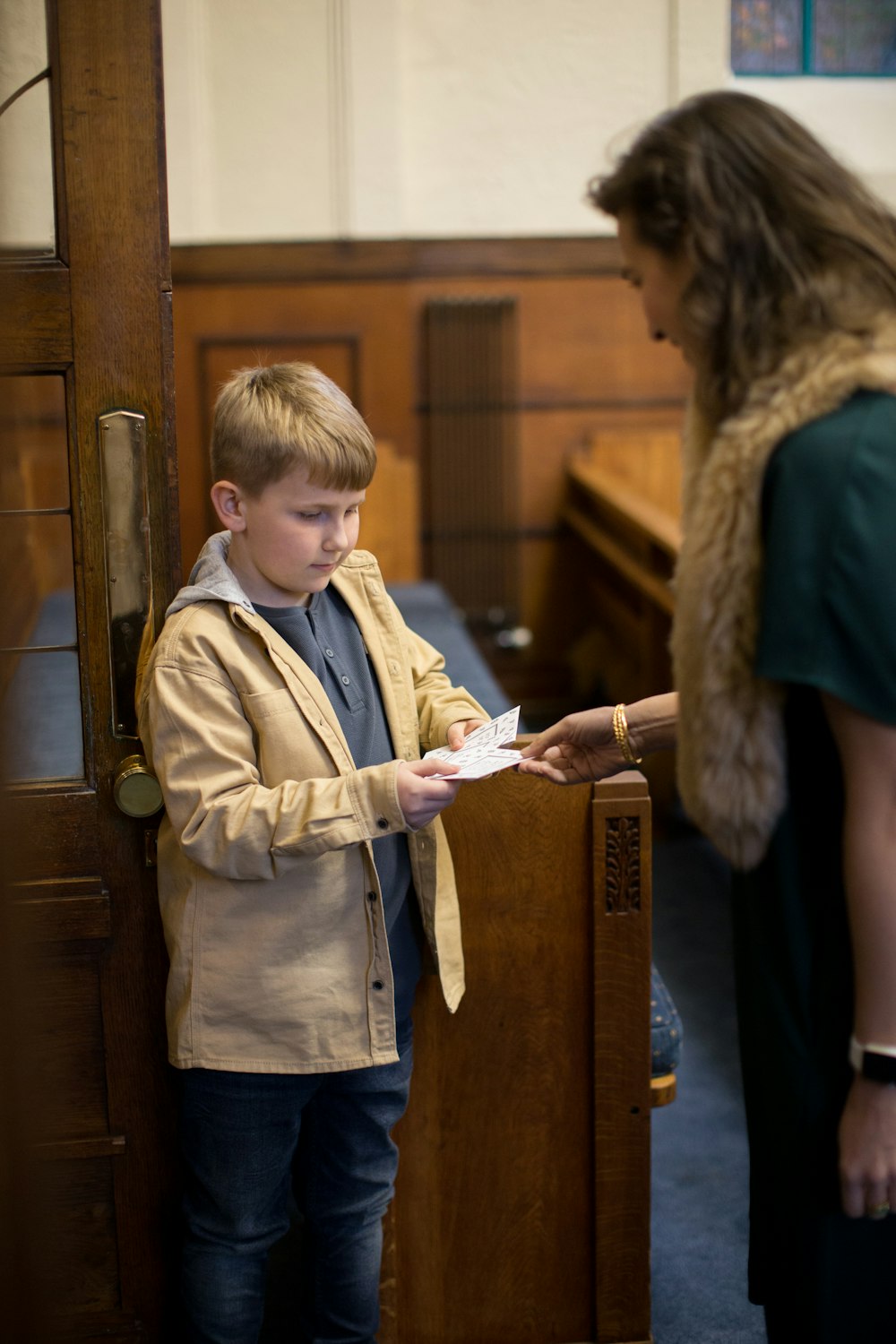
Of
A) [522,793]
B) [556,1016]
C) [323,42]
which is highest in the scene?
[323,42]

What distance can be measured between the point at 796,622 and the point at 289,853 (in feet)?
2.23

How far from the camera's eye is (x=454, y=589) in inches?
258

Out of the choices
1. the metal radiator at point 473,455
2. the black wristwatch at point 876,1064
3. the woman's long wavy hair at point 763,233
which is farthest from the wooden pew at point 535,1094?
the metal radiator at point 473,455

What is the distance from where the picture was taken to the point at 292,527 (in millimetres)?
1669

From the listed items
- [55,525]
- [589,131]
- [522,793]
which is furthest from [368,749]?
[589,131]

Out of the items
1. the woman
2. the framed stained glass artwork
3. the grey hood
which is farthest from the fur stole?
the framed stained glass artwork

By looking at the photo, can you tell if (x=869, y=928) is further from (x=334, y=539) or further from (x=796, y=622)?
(x=334, y=539)

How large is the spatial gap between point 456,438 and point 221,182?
4.87ft

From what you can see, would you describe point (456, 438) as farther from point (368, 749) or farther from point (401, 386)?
point (368, 749)

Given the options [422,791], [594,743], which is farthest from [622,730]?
[422,791]

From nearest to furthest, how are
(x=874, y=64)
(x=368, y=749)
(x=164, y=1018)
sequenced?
(x=368, y=749) < (x=164, y=1018) < (x=874, y=64)

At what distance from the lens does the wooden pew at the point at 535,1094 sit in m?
2.03

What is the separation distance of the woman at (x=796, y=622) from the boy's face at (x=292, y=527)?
470mm

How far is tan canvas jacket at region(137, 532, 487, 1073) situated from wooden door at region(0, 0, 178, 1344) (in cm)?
11
